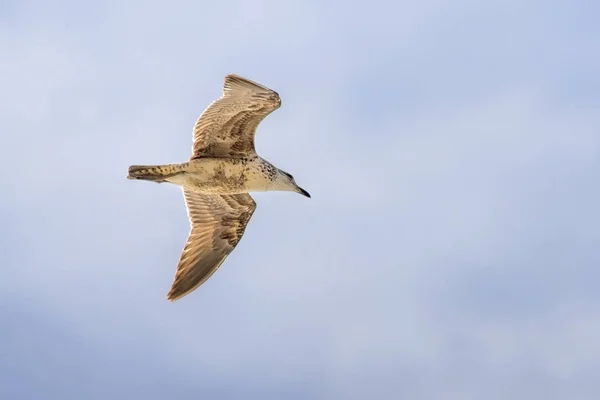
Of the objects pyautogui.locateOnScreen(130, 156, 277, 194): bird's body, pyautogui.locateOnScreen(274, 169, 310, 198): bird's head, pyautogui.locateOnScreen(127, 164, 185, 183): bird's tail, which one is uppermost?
pyautogui.locateOnScreen(274, 169, 310, 198): bird's head

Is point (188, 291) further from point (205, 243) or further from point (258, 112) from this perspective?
point (258, 112)

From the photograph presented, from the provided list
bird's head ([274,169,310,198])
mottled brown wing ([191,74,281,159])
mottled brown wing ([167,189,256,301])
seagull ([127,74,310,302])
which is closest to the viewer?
mottled brown wing ([191,74,281,159])

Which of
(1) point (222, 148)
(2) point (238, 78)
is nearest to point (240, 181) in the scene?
(1) point (222, 148)

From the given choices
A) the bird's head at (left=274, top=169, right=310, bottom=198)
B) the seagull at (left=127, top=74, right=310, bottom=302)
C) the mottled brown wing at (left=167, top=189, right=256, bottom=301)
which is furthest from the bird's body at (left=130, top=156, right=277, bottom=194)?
the mottled brown wing at (left=167, top=189, right=256, bottom=301)

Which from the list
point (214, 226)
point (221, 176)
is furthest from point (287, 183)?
point (214, 226)

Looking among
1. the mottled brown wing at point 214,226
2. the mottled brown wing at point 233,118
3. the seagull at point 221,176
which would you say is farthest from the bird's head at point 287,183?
the mottled brown wing at point 214,226

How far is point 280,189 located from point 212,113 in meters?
2.68

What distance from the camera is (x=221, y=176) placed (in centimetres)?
2742

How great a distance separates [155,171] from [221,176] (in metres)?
1.51

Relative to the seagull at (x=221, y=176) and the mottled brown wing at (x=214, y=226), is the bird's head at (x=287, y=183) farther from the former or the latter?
the mottled brown wing at (x=214, y=226)

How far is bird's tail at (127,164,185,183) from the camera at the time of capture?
26.9 metres

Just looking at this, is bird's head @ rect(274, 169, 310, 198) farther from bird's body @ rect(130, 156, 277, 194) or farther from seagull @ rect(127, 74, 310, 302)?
bird's body @ rect(130, 156, 277, 194)

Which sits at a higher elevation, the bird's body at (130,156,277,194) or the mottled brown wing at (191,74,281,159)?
the mottled brown wing at (191,74,281,159)

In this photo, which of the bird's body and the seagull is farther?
the bird's body
